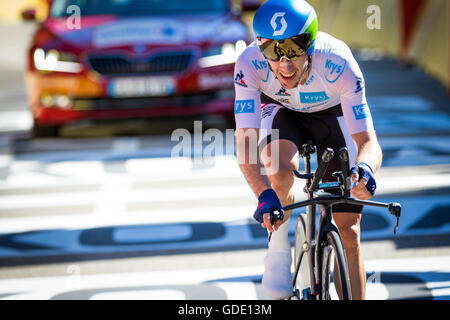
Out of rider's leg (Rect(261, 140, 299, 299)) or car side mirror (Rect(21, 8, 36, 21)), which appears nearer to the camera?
rider's leg (Rect(261, 140, 299, 299))

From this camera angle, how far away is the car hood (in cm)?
991

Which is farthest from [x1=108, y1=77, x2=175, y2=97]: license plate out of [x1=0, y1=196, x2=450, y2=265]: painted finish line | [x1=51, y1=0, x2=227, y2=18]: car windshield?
[x1=0, y1=196, x2=450, y2=265]: painted finish line

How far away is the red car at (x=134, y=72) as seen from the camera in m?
9.80

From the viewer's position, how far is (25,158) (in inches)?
384

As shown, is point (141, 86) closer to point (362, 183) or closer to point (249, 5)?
point (249, 5)

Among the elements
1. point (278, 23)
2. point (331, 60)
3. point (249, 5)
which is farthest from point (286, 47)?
point (249, 5)

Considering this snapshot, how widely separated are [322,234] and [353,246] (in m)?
0.39

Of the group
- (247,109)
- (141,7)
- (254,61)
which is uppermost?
(141,7)

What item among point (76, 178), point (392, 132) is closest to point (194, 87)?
point (76, 178)

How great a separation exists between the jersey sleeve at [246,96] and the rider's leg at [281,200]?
0.17 metres

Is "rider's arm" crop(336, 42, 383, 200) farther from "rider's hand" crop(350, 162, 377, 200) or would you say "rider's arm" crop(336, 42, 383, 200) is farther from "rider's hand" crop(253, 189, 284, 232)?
"rider's hand" crop(253, 189, 284, 232)

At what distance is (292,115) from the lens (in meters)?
4.22

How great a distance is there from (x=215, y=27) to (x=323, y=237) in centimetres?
699

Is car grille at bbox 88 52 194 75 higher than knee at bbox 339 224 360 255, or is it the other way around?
car grille at bbox 88 52 194 75
